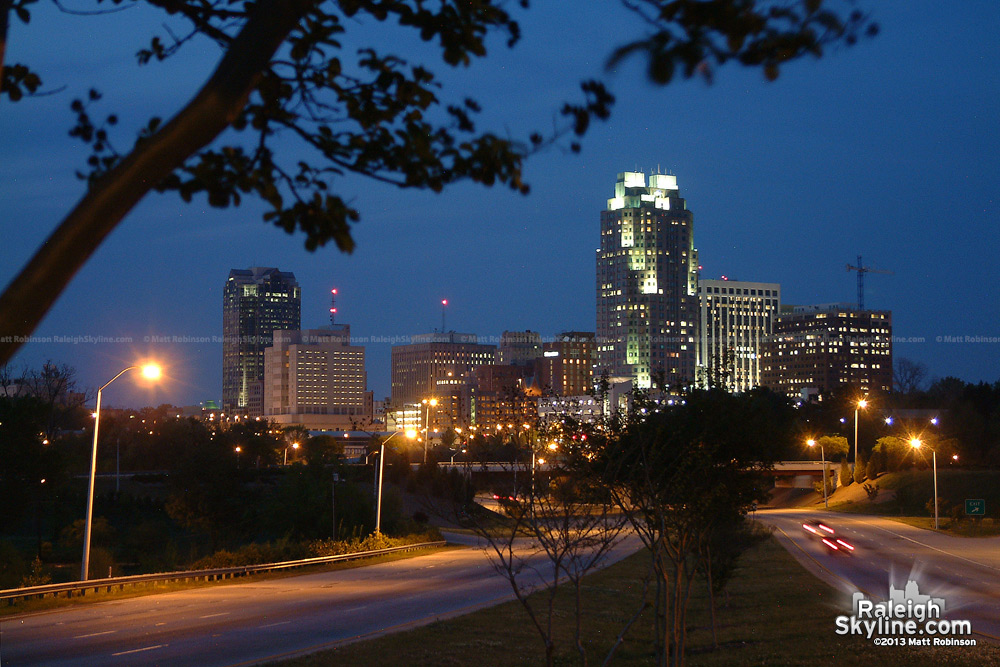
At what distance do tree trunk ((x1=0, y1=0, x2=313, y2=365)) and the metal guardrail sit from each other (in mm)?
26375

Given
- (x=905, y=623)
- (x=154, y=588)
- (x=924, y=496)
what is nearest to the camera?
(x=905, y=623)

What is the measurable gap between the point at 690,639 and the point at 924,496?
2531 inches

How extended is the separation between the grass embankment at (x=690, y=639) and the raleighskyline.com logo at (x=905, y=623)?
49 centimetres

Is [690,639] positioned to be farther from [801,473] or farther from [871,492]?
[801,473]

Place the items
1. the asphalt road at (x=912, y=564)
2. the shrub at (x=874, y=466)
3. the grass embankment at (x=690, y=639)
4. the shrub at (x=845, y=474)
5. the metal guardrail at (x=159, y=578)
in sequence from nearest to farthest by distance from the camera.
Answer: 1. the grass embankment at (x=690, y=639)
2. the asphalt road at (x=912, y=564)
3. the metal guardrail at (x=159, y=578)
4. the shrub at (x=874, y=466)
5. the shrub at (x=845, y=474)

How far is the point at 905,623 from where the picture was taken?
20547 mm

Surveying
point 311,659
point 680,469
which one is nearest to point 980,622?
point 680,469

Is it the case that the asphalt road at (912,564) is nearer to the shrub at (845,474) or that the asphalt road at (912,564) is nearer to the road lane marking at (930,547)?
the road lane marking at (930,547)

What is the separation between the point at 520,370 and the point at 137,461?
83.4m

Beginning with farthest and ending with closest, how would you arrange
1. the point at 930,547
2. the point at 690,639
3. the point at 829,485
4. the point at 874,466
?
the point at 829,485 → the point at 874,466 → the point at 930,547 → the point at 690,639

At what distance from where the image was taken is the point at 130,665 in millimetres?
17016

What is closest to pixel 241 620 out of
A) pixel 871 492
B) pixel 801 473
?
pixel 871 492

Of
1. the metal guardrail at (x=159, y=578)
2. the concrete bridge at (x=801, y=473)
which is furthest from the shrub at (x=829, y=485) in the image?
the metal guardrail at (x=159, y=578)

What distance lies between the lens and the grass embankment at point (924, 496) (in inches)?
2724
